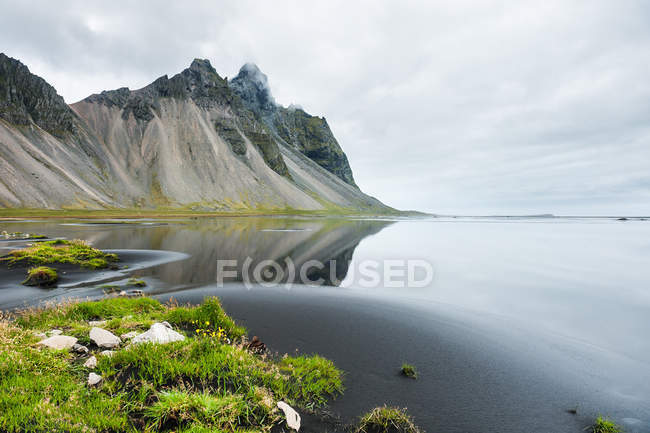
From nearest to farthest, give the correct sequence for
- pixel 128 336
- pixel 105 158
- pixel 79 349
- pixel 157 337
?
pixel 79 349 < pixel 157 337 < pixel 128 336 < pixel 105 158

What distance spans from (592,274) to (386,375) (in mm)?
33385

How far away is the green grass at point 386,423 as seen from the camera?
6.89 m

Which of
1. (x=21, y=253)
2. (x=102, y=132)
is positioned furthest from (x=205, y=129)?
(x=21, y=253)

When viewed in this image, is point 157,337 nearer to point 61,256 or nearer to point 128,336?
point 128,336

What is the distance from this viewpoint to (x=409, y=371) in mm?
9891

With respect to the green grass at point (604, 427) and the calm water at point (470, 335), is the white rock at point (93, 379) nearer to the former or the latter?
the calm water at point (470, 335)

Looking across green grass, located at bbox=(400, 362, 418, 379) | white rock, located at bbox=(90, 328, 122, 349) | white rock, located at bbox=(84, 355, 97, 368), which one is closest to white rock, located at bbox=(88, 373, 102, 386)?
white rock, located at bbox=(84, 355, 97, 368)

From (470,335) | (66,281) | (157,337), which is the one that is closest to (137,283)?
(66,281)

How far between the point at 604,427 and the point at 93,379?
12.2 meters

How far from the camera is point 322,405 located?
25.2 ft

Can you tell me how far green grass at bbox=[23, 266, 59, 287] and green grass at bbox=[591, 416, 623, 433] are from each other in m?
28.1

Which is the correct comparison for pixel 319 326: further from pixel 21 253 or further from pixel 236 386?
pixel 21 253

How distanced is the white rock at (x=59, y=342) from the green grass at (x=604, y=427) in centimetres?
1383

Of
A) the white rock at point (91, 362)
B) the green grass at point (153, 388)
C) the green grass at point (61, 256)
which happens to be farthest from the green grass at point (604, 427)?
the green grass at point (61, 256)
